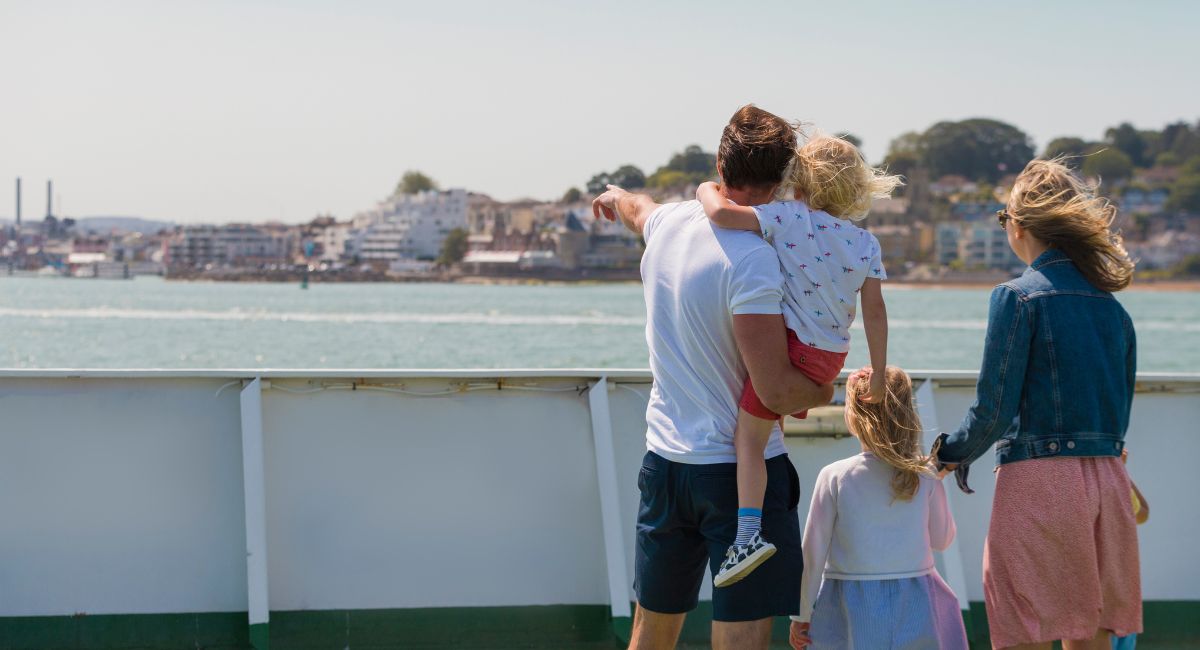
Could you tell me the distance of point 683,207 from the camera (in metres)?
2.21

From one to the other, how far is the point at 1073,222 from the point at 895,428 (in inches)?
19.7

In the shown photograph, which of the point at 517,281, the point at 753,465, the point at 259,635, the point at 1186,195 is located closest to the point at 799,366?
the point at 753,465

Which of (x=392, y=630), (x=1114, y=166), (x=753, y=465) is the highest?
(x=1114, y=166)

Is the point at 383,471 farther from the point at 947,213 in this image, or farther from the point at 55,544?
the point at 947,213

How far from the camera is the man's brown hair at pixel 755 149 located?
2.11m

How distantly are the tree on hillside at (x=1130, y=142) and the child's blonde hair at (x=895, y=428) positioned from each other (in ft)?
412

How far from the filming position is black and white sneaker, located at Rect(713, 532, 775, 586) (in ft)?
6.78

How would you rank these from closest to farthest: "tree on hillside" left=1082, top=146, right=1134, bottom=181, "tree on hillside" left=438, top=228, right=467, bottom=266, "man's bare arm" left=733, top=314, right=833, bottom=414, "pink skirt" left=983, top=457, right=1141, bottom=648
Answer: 1. "man's bare arm" left=733, top=314, right=833, bottom=414
2. "pink skirt" left=983, top=457, right=1141, bottom=648
3. "tree on hillside" left=438, top=228, right=467, bottom=266
4. "tree on hillside" left=1082, top=146, right=1134, bottom=181

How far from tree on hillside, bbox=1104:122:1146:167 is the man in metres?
126

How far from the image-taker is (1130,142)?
120m

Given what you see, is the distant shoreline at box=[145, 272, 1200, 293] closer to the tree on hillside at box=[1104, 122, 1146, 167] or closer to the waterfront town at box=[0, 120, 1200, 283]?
the waterfront town at box=[0, 120, 1200, 283]

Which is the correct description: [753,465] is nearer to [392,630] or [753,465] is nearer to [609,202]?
[609,202]

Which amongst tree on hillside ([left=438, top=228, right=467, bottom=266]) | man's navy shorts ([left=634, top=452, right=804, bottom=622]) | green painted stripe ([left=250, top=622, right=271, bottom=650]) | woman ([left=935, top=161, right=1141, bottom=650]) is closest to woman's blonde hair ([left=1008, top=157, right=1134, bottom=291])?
woman ([left=935, top=161, right=1141, bottom=650])

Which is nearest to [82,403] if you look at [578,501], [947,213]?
[578,501]
